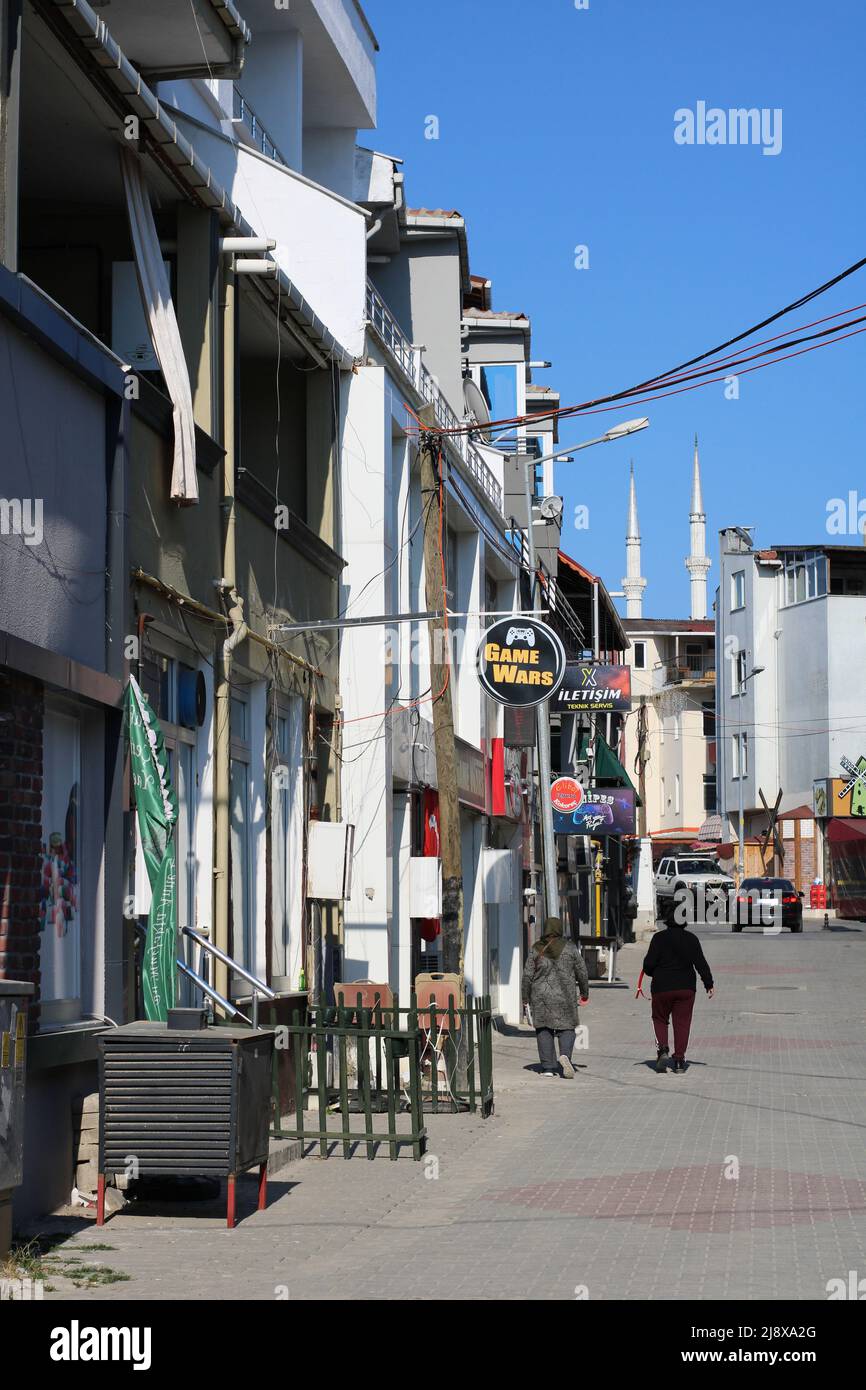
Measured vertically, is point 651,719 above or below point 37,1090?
above

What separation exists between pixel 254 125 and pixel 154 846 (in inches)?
394

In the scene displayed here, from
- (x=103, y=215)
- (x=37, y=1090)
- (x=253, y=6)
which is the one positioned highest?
(x=253, y=6)

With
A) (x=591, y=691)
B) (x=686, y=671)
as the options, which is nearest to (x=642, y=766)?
(x=591, y=691)

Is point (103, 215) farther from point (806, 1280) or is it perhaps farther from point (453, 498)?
point (453, 498)

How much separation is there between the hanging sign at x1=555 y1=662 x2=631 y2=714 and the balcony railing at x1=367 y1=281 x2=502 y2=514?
8865mm

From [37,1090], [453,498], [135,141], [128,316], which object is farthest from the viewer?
[453,498]

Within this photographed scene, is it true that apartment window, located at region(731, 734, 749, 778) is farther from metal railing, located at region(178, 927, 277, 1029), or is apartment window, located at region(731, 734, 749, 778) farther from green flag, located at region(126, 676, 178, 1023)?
green flag, located at region(126, 676, 178, 1023)

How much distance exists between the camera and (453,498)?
83.4 feet

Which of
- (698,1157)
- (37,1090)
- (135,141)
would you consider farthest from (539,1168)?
(135,141)

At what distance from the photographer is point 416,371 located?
2209 cm

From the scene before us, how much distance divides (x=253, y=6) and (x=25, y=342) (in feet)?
35.8

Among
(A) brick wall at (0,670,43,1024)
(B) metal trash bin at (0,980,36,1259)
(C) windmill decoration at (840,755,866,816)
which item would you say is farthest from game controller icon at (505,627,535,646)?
(C) windmill decoration at (840,755,866,816)

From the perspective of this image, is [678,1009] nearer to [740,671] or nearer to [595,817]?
[595,817]

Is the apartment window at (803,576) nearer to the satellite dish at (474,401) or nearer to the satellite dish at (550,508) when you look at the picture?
the satellite dish at (550,508)
